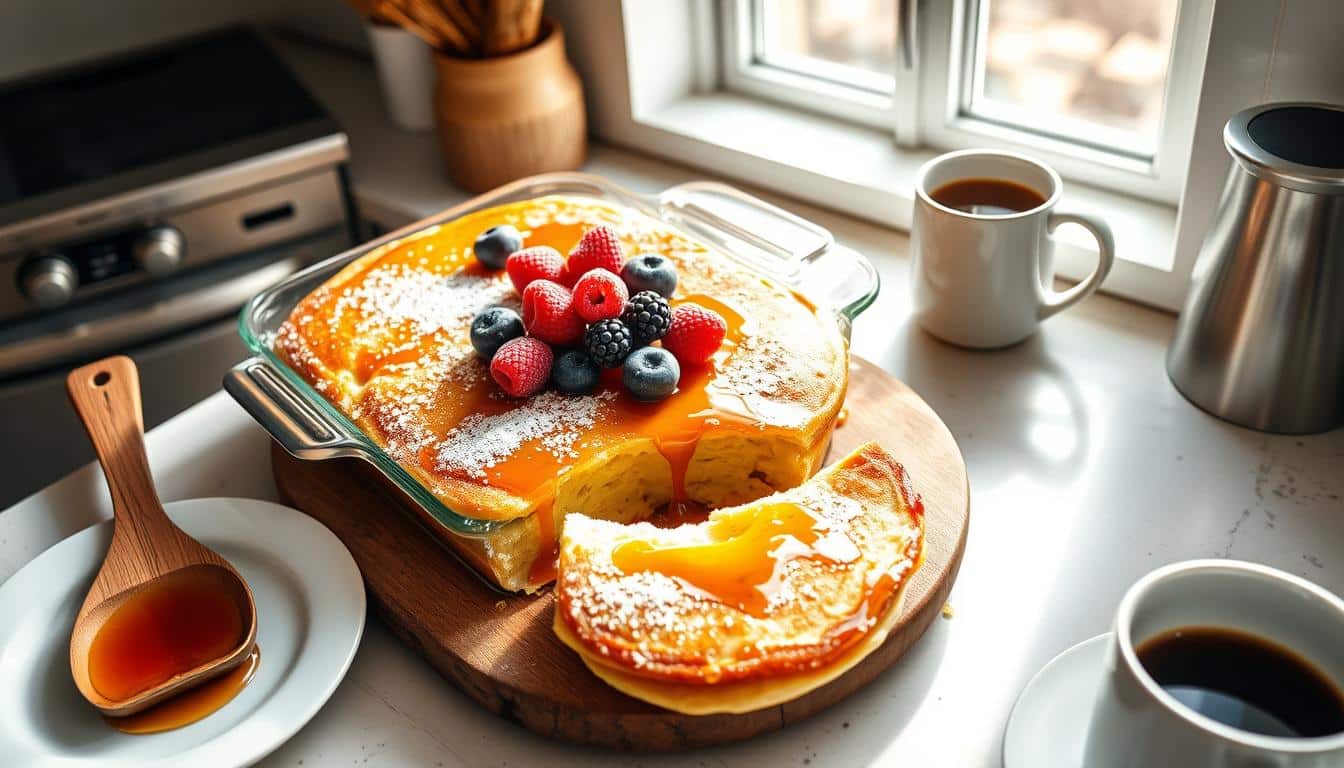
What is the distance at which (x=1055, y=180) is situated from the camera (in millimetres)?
1308

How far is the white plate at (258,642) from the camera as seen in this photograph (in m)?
0.99

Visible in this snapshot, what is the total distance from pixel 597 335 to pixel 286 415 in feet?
1.09

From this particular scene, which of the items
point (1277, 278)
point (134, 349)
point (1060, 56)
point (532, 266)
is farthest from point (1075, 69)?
point (134, 349)

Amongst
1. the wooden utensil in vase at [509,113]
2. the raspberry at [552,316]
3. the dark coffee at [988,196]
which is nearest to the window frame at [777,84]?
the wooden utensil in vase at [509,113]

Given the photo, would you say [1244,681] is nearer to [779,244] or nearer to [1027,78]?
[779,244]

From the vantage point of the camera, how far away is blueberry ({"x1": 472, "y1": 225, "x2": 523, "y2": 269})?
4.41 feet

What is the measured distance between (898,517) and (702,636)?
0.71 feet

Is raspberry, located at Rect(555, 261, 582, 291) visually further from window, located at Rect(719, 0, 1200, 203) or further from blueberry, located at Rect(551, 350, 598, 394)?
window, located at Rect(719, 0, 1200, 203)

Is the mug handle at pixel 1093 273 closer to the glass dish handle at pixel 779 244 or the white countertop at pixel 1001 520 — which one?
the white countertop at pixel 1001 520

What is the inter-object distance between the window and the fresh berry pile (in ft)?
2.11

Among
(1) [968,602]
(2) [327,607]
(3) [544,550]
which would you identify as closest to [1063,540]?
(1) [968,602]

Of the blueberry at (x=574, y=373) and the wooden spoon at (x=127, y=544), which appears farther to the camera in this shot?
the blueberry at (x=574, y=373)

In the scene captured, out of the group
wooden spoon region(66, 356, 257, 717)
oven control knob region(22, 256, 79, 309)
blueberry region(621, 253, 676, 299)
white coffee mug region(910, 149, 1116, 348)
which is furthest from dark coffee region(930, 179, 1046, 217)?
oven control knob region(22, 256, 79, 309)

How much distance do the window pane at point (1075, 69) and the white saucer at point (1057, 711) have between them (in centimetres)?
81
